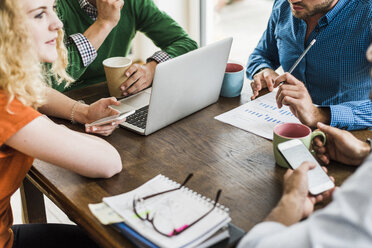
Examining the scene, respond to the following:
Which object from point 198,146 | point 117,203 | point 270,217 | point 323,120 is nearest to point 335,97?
point 323,120

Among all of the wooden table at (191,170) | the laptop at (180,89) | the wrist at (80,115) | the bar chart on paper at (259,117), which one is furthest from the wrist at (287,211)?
the wrist at (80,115)

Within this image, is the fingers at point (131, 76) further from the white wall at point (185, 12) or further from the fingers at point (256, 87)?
the white wall at point (185, 12)

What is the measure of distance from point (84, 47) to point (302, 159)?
920mm

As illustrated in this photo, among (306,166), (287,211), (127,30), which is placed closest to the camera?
(287,211)

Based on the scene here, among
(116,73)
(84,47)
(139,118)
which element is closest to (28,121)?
(139,118)

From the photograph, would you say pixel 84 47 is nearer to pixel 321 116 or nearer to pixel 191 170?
pixel 191 170

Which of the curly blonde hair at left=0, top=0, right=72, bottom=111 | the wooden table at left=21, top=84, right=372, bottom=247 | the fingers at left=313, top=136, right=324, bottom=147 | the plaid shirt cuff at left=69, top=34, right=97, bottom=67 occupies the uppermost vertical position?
the curly blonde hair at left=0, top=0, right=72, bottom=111

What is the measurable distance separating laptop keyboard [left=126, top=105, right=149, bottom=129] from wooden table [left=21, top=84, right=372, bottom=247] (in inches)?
1.7

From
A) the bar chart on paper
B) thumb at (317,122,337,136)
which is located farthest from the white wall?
thumb at (317,122,337,136)

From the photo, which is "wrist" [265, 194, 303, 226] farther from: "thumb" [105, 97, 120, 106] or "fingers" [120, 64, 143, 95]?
"fingers" [120, 64, 143, 95]

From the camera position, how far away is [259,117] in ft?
4.44

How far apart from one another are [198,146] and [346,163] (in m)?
0.40

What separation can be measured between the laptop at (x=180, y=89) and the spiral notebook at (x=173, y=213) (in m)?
0.31

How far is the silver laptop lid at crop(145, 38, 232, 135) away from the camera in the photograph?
120cm
